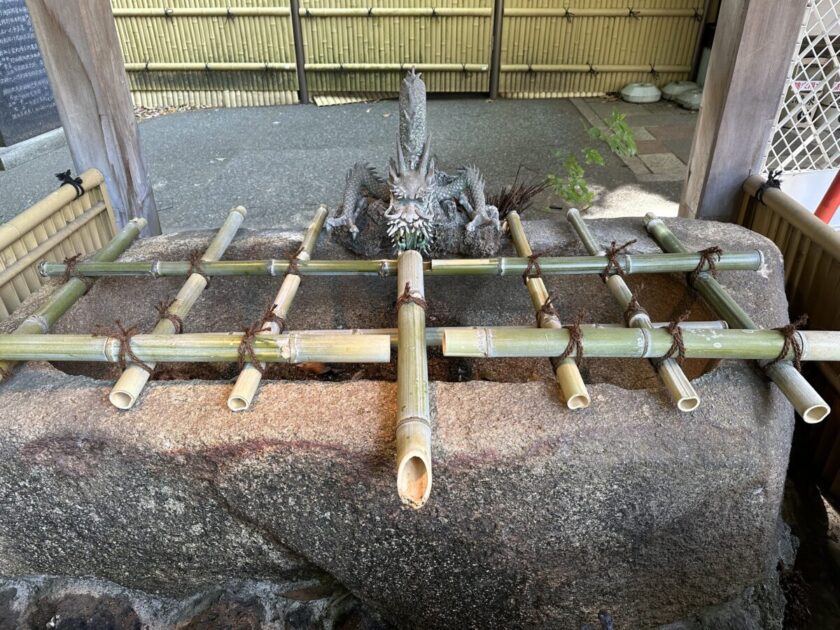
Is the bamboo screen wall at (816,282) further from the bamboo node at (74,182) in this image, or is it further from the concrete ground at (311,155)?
the bamboo node at (74,182)

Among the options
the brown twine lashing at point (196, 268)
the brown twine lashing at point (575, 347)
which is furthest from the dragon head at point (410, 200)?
the brown twine lashing at point (575, 347)

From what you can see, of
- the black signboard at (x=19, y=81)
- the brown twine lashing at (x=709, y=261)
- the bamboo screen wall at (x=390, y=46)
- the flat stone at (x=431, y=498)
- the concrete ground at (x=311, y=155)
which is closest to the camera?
the flat stone at (x=431, y=498)

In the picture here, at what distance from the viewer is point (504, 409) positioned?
1705mm

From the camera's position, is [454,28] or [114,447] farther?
[454,28]

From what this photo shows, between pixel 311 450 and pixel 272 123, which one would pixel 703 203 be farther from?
pixel 272 123

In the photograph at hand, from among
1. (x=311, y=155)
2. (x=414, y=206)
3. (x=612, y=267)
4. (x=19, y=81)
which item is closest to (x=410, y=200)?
(x=414, y=206)

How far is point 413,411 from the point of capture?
1.59 m

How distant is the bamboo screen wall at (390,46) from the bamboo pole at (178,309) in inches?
228

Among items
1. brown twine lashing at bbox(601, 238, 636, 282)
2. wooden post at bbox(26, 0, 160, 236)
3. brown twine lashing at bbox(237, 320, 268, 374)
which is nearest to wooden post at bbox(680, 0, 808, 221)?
brown twine lashing at bbox(601, 238, 636, 282)

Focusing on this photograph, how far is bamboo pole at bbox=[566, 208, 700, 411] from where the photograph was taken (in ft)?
5.49

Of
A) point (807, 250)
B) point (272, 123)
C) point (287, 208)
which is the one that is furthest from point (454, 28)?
point (807, 250)

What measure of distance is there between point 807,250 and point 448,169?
3.64m

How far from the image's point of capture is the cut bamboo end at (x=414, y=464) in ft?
4.81

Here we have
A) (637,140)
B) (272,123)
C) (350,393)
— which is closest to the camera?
(350,393)
